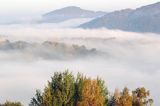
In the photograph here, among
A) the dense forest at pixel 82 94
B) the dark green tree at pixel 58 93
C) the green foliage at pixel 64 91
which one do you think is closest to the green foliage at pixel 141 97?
the dense forest at pixel 82 94


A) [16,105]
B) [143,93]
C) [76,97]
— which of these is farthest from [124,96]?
[16,105]

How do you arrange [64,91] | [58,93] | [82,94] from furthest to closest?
[64,91] → [58,93] → [82,94]

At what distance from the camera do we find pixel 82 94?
291 feet

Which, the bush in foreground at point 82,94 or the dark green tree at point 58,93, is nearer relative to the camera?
the bush in foreground at point 82,94

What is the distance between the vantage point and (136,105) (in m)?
89.8

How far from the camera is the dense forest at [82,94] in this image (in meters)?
87.6

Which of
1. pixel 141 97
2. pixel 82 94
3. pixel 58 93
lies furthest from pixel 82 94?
pixel 141 97

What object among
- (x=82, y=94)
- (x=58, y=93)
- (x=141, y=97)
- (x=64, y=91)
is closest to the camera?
(x=82, y=94)

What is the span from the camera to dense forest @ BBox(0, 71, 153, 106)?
8756 cm

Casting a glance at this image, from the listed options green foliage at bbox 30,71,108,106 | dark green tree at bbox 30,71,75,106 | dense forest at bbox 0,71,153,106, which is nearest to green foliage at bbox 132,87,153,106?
dense forest at bbox 0,71,153,106

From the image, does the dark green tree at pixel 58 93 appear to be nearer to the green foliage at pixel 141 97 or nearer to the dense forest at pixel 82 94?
the dense forest at pixel 82 94

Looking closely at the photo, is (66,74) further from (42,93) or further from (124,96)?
(124,96)

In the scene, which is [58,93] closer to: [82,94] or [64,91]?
[64,91]

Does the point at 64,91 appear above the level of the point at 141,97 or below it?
above
